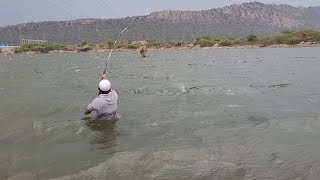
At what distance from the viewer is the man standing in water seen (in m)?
11.6

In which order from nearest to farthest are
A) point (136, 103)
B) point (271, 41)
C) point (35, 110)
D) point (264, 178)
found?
point (264, 178) < point (35, 110) < point (136, 103) < point (271, 41)

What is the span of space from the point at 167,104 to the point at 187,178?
28.5 ft

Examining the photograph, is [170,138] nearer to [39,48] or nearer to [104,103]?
[104,103]

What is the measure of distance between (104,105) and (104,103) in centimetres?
7

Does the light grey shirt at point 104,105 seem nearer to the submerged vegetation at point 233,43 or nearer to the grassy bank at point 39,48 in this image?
the submerged vegetation at point 233,43

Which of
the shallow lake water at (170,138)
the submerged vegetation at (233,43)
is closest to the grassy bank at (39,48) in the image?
the submerged vegetation at (233,43)

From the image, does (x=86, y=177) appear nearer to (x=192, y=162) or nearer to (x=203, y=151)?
(x=192, y=162)

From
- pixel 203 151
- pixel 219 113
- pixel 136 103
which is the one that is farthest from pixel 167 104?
pixel 203 151

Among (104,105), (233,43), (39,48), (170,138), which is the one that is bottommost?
(170,138)

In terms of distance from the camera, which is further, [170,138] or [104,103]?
[104,103]

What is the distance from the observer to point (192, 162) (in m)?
8.18

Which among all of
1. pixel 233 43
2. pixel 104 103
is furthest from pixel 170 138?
pixel 233 43

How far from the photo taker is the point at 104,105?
11.8 m

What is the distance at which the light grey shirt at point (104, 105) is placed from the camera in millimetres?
11561
